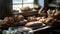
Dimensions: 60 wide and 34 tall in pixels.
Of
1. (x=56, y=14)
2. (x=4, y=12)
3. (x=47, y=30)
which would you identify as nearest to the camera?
(x=47, y=30)

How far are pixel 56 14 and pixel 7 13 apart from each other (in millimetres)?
783

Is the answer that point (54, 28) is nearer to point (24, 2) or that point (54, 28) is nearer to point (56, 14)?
point (56, 14)

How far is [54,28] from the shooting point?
232cm

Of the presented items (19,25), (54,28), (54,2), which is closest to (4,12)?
(19,25)

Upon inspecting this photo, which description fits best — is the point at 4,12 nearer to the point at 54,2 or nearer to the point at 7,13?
the point at 7,13

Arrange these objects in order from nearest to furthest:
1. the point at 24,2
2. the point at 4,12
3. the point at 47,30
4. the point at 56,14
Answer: the point at 47,30, the point at 4,12, the point at 56,14, the point at 24,2

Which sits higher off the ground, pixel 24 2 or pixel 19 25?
pixel 24 2

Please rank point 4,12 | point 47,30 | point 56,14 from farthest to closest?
point 56,14 → point 4,12 → point 47,30

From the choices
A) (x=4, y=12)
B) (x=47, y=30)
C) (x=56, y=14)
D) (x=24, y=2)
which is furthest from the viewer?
(x=24, y=2)

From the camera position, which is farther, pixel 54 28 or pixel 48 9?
pixel 48 9

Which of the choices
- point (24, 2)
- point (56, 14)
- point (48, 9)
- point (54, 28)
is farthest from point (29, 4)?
point (54, 28)

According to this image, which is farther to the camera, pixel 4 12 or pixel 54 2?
pixel 54 2

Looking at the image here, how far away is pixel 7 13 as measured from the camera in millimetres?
2346

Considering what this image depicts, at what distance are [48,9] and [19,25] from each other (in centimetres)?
84
